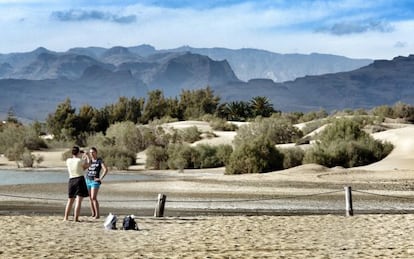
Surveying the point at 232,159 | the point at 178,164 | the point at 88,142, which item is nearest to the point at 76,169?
the point at 232,159

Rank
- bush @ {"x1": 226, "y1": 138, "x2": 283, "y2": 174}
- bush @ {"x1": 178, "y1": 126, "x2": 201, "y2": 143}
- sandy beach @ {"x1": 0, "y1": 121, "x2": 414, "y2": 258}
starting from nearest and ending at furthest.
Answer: sandy beach @ {"x1": 0, "y1": 121, "x2": 414, "y2": 258}
bush @ {"x1": 226, "y1": 138, "x2": 283, "y2": 174}
bush @ {"x1": 178, "y1": 126, "x2": 201, "y2": 143}

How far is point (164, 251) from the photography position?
1445 cm

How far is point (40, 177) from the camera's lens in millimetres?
44875

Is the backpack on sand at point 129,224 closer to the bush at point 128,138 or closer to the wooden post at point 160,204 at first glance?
the wooden post at point 160,204

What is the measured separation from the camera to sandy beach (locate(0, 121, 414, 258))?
14594 millimetres

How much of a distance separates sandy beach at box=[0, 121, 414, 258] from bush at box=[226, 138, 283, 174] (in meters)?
5.88

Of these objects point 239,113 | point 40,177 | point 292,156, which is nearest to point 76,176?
point 40,177

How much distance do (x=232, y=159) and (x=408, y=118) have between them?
4574cm

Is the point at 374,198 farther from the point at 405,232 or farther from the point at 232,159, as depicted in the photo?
the point at 232,159

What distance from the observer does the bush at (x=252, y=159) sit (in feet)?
145

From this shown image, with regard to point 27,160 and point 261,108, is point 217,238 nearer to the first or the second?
point 27,160

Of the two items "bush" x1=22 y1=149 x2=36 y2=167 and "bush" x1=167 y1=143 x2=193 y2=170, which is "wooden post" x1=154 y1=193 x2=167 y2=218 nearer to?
"bush" x1=167 y1=143 x2=193 y2=170

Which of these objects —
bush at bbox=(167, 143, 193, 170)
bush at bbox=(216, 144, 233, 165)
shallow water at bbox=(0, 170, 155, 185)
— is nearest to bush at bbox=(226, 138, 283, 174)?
shallow water at bbox=(0, 170, 155, 185)

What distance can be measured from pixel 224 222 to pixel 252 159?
2506 centimetres
